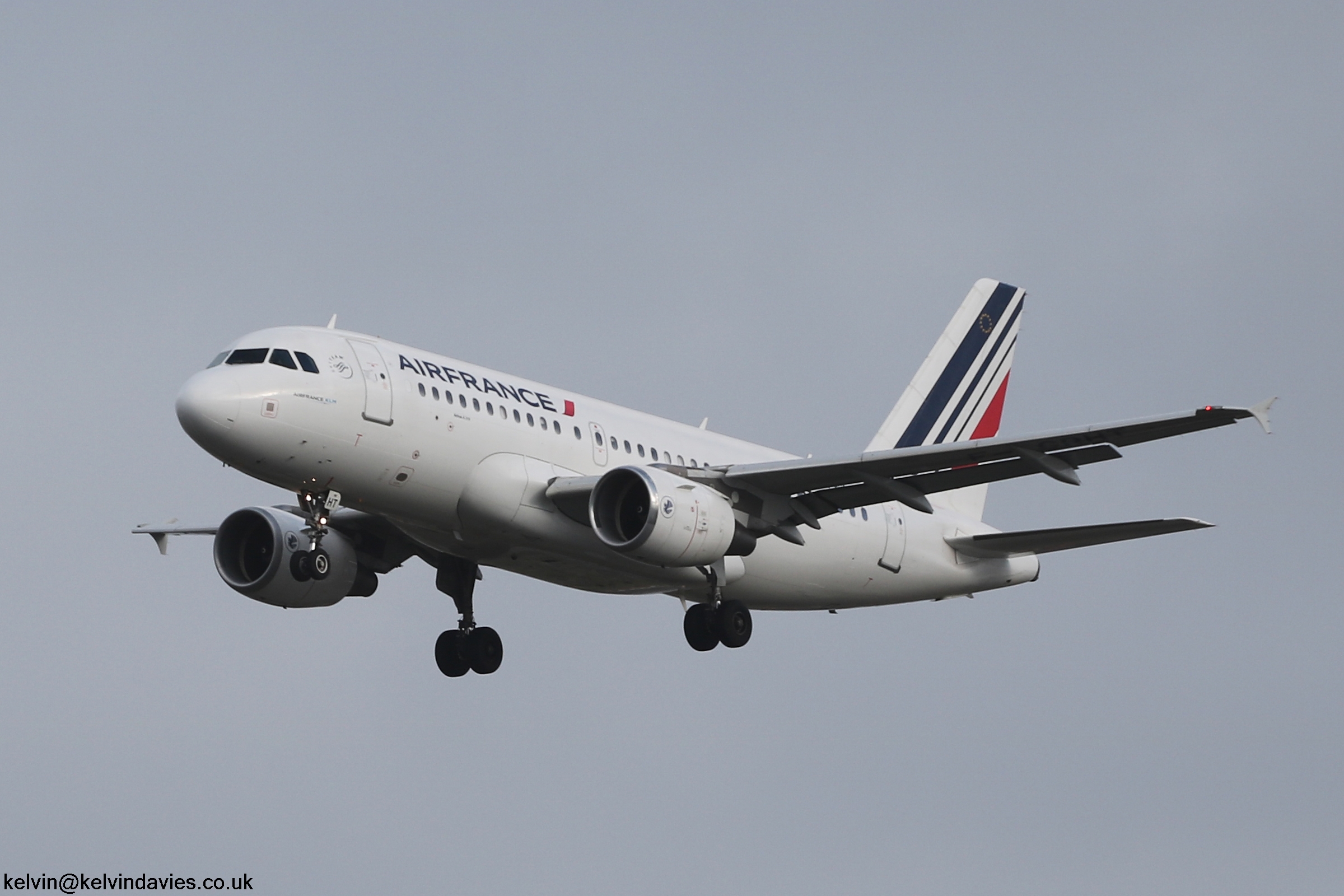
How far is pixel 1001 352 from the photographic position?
156 feet

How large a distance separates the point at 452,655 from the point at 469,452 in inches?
306

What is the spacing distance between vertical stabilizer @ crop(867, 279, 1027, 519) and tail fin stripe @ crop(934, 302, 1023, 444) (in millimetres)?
14

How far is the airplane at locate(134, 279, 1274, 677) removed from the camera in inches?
1208

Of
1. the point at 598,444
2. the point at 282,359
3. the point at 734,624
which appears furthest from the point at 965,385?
the point at 282,359

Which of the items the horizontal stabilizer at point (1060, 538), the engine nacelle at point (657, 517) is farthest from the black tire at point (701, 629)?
the horizontal stabilizer at point (1060, 538)

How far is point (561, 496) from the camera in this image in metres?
32.8

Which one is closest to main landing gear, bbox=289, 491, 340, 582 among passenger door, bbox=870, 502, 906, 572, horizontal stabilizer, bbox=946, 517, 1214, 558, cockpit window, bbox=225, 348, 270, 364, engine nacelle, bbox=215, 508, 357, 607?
cockpit window, bbox=225, 348, 270, 364

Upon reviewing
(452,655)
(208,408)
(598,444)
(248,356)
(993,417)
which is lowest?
(452,655)

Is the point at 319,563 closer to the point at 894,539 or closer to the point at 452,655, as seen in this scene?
the point at 452,655

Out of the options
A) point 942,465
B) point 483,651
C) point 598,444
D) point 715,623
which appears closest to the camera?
point 942,465

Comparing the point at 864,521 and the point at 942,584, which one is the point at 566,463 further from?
the point at 942,584

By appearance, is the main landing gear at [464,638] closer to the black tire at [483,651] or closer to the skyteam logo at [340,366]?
the black tire at [483,651]

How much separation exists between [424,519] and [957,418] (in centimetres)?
1712

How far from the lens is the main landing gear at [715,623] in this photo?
35906mm
